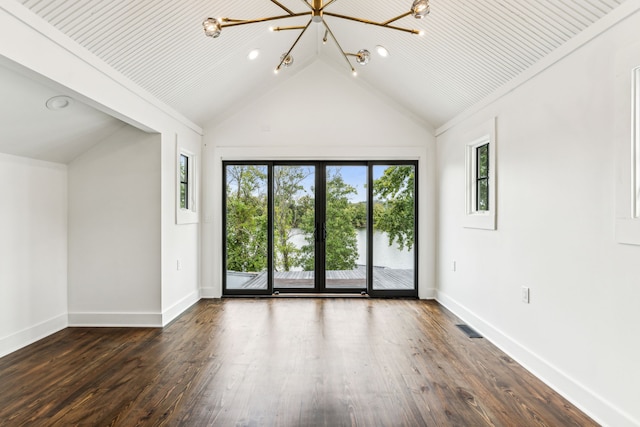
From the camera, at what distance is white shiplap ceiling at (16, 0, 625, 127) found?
244cm

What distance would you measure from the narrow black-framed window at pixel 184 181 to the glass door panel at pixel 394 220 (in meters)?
2.62

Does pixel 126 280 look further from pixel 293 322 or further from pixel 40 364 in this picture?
pixel 293 322

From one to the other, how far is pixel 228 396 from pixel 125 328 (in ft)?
6.66

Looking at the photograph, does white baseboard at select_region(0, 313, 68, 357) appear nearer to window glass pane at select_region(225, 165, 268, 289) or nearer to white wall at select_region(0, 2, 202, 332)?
white wall at select_region(0, 2, 202, 332)

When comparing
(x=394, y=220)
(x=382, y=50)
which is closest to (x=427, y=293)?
(x=394, y=220)

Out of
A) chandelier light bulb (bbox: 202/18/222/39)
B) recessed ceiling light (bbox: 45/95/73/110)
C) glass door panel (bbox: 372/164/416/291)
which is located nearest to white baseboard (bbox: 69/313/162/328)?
recessed ceiling light (bbox: 45/95/73/110)

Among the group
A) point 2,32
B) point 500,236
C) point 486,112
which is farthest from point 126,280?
point 486,112

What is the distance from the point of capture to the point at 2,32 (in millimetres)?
1976

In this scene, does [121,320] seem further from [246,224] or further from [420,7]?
[420,7]

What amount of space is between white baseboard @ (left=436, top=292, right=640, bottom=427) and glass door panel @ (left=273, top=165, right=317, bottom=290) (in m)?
2.42

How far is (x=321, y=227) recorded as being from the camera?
5203mm

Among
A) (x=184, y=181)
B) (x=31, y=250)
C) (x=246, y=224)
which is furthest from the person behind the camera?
(x=246, y=224)

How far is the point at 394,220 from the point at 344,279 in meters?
1.14

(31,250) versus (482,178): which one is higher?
(482,178)
